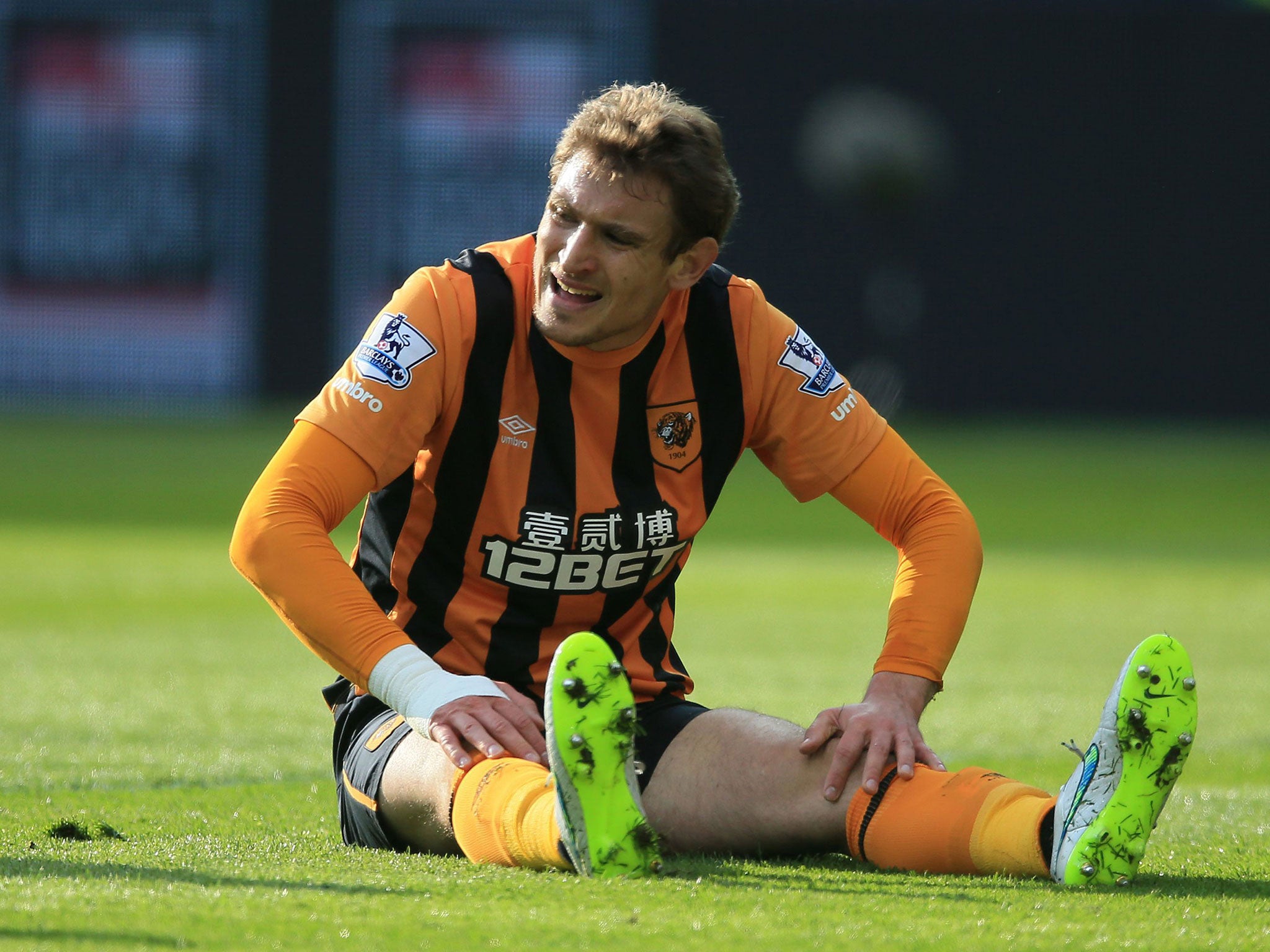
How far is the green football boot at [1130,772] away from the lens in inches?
88.9

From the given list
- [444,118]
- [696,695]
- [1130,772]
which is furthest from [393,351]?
[444,118]

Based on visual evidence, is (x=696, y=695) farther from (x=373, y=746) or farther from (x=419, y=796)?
(x=419, y=796)

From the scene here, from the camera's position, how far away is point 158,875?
2193mm

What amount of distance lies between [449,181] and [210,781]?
12239 millimetres

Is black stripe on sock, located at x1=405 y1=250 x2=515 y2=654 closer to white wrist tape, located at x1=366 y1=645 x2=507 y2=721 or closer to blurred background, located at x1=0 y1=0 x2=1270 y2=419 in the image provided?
white wrist tape, located at x1=366 y1=645 x2=507 y2=721

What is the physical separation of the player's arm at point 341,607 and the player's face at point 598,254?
39 centimetres

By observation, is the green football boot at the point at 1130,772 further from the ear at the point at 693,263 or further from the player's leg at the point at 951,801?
the ear at the point at 693,263

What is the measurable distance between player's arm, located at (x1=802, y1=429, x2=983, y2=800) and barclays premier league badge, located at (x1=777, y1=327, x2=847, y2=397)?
13 cm

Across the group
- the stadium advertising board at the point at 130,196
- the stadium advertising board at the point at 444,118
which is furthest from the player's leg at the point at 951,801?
the stadium advertising board at the point at 130,196

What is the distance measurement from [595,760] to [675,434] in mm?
753

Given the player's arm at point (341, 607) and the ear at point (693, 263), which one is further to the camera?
the ear at point (693, 263)

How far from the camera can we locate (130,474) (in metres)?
11.0

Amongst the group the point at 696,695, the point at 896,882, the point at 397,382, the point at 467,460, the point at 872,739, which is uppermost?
the point at 397,382

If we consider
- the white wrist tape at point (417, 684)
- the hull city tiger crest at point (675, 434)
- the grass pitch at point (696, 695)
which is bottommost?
the grass pitch at point (696, 695)
